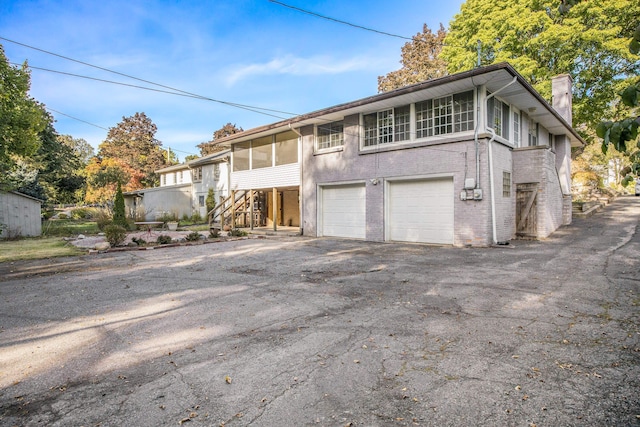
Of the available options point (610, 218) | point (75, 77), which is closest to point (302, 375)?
point (75, 77)

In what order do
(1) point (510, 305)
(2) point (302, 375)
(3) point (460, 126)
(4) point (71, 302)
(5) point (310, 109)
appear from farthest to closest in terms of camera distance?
(5) point (310, 109) < (3) point (460, 126) < (4) point (71, 302) < (1) point (510, 305) < (2) point (302, 375)

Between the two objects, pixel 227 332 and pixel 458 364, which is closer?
pixel 458 364

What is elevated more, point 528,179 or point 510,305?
point 528,179

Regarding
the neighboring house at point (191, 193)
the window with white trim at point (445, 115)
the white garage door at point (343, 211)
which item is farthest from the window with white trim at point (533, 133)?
the neighboring house at point (191, 193)

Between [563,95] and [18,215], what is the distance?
27.2 meters

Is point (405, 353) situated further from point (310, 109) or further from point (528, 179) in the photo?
point (310, 109)

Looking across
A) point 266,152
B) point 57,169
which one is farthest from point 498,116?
point 57,169

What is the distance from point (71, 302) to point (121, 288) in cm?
88

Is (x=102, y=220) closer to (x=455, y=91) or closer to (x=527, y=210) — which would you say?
(x=455, y=91)

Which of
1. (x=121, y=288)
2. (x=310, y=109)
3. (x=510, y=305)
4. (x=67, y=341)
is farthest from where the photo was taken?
(x=310, y=109)

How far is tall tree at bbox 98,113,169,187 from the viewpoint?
45344 millimetres

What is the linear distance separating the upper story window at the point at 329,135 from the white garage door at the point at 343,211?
5.93ft

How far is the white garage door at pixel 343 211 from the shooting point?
13242mm

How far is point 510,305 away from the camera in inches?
180
